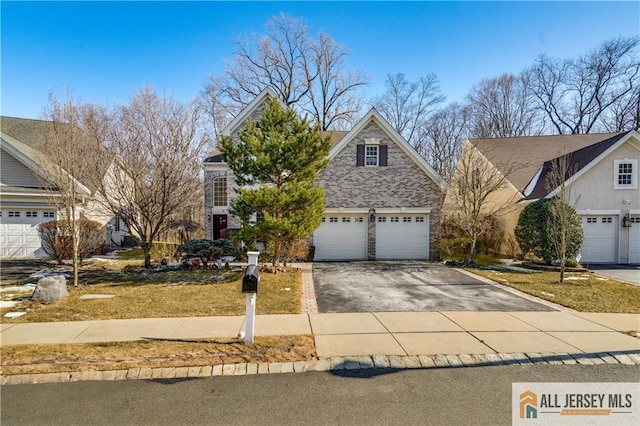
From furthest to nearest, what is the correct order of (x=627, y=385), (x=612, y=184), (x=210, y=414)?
(x=612, y=184) < (x=627, y=385) < (x=210, y=414)

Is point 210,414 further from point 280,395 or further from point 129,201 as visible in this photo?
point 129,201

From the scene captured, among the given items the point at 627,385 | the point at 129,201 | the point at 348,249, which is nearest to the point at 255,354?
the point at 627,385

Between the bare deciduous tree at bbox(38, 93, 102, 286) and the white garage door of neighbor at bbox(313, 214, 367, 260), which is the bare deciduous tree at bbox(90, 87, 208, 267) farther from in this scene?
the white garage door of neighbor at bbox(313, 214, 367, 260)

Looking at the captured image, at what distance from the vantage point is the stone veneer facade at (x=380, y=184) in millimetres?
16297

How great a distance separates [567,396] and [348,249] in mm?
12387

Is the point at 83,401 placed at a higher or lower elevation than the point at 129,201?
lower

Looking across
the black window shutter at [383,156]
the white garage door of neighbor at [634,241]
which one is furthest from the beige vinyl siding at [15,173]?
the white garage door of neighbor at [634,241]

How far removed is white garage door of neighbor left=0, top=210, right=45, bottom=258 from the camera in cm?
1587

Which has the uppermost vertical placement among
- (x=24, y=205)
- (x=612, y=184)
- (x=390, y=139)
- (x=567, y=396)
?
(x=390, y=139)

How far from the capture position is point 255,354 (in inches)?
190

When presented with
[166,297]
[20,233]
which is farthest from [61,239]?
[166,297]

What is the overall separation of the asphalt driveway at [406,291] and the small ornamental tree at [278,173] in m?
2.21

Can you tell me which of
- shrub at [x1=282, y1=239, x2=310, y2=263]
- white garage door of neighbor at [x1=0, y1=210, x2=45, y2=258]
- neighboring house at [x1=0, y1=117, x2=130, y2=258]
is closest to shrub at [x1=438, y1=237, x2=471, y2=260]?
shrub at [x1=282, y1=239, x2=310, y2=263]

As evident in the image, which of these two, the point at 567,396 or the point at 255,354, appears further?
the point at 255,354
